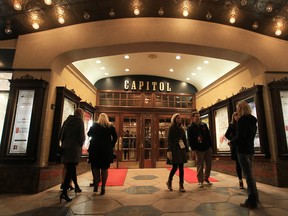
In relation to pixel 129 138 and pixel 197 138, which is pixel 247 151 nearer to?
pixel 197 138

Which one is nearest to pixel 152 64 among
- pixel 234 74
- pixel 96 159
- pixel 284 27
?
pixel 234 74

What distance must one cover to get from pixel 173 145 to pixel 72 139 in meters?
1.72

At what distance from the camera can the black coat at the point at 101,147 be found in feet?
9.90

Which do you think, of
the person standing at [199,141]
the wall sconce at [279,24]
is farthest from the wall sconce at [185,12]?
the person standing at [199,141]

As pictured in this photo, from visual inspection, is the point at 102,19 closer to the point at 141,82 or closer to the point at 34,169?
the point at 34,169

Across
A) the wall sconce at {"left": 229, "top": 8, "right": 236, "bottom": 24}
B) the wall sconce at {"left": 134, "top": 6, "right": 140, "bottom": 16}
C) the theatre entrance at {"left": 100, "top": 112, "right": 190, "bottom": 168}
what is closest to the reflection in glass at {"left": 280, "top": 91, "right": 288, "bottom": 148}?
the wall sconce at {"left": 229, "top": 8, "right": 236, "bottom": 24}

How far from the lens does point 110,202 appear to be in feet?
8.56

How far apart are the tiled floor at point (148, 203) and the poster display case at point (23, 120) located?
0.75m

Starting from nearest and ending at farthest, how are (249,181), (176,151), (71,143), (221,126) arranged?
(249,181)
(71,143)
(176,151)
(221,126)

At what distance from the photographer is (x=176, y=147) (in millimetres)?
3305

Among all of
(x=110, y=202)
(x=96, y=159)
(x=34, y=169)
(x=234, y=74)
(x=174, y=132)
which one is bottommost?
(x=110, y=202)

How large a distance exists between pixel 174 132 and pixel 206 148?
2.77 feet

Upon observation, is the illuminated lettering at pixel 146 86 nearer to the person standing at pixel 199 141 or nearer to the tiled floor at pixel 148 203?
the person standing at pixel 199 141

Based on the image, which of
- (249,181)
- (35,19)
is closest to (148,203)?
(249,181)
